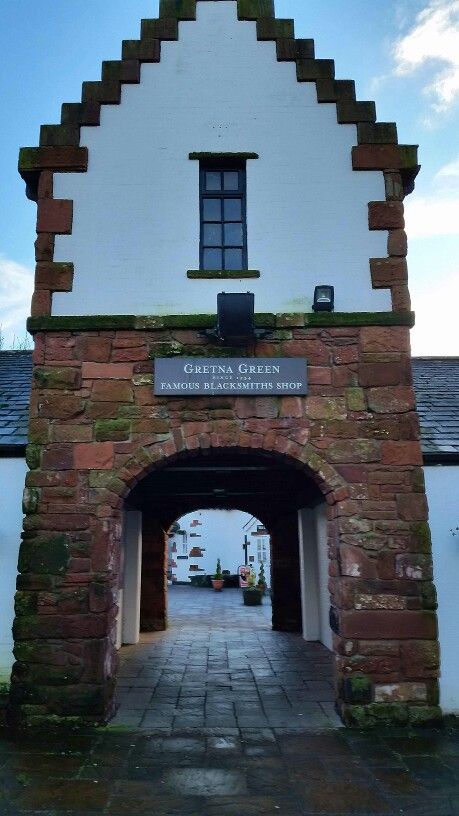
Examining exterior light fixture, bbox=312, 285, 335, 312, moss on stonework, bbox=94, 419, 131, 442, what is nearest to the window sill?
exterior light fixture, bbox=312, 285, 335, 312

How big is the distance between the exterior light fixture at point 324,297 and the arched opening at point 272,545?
7.92 ft

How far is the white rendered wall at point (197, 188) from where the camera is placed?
640 centimetres

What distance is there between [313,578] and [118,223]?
758 centimetres

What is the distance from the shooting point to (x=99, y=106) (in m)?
6.73

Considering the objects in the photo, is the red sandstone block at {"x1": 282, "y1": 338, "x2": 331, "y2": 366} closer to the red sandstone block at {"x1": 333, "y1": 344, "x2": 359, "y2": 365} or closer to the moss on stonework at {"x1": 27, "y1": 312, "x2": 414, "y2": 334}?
Result: the red sandstone block at {"x1": 333, "y1": 344, "x2": 359, "y2": 365}

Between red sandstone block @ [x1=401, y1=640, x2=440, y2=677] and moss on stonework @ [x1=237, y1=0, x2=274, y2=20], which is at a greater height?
moss on stonework @ [x1=237, y1=0, x2=274, y2=20]

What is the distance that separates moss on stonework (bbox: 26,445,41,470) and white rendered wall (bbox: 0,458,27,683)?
1.92 feet

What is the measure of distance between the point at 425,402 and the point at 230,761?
5226 millimetres

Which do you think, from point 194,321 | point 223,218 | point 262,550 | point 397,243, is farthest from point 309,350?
point 262,550

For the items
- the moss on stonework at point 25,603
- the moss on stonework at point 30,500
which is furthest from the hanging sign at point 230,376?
the moss on stonework at point 25,603

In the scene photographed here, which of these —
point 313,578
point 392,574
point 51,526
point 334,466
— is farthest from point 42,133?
point 313,578

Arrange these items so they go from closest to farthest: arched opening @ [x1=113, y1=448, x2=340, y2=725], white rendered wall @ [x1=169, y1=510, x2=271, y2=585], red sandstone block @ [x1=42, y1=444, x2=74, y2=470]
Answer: red sandstone block @ [x1=42, y1=444, x2=74, y2=470] < arched opening @ [x1=113, y1=448, x2=340, y2=725] < white rendered wall @ [x1=169, y1=510, x2=271, y2=585]

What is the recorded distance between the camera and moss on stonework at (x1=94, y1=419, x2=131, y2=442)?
A: 6008mm

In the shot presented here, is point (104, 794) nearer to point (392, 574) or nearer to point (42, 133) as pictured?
point (392, 574)
